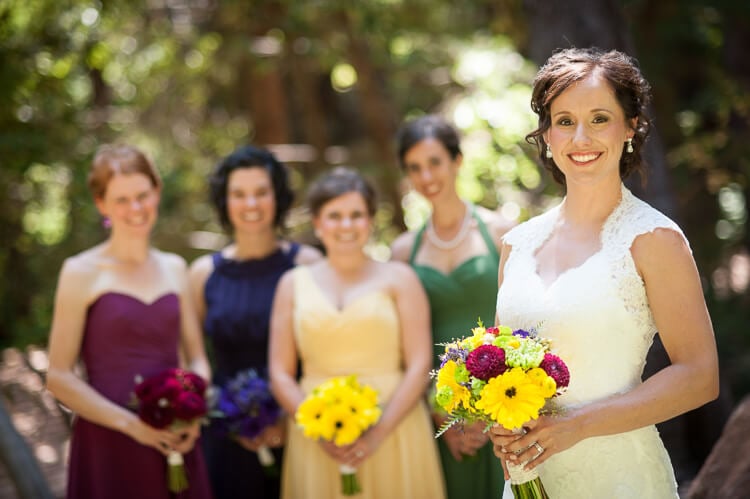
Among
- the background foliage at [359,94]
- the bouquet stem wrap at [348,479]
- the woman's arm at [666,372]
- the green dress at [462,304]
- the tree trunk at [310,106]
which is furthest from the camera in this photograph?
the tree trunk at [310,106]

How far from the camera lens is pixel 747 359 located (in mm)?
8141

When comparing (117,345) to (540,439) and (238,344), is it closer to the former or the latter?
(238,344)

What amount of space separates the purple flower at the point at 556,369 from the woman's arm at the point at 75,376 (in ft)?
7.66

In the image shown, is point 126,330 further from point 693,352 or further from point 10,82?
point 10,82

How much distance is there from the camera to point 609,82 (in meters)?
2.81

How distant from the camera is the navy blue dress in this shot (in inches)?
192

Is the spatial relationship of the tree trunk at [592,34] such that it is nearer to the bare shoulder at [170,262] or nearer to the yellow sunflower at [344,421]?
the yellow sunflower at [344,421]

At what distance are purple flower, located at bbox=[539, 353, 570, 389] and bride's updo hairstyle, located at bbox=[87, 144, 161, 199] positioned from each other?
8.73ft

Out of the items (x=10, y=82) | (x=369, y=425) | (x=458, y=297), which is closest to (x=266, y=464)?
(x=369, y=425)

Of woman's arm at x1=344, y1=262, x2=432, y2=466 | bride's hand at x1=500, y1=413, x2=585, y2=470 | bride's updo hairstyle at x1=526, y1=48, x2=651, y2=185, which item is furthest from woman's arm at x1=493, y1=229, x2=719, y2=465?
woman's arm at x1=344, y1=262, x2=432, y2=466

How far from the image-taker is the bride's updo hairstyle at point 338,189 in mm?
4535

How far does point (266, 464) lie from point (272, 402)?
0.43m

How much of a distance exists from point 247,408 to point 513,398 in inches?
89.9

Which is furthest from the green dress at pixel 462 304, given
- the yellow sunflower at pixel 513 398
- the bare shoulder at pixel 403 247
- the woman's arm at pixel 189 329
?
the yellow sunflower at pixel 513 398
